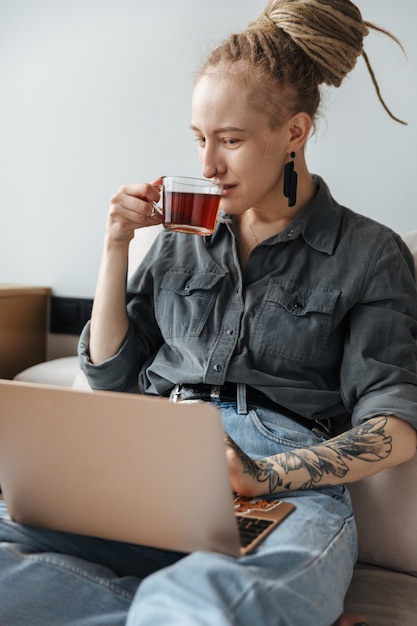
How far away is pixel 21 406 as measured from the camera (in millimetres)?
936

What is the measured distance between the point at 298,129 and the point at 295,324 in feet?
1.18

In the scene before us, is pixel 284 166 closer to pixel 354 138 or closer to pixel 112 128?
pixel 354 138

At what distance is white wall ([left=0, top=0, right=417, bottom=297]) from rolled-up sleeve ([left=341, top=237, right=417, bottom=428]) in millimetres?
554

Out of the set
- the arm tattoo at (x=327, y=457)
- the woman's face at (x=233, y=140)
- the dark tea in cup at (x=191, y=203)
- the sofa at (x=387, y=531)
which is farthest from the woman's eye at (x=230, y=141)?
the sofa at (x=387, y=531)

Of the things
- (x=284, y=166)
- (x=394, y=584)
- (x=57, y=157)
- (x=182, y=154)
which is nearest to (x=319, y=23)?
(x=284, y=166)

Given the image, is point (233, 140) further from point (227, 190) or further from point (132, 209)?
point (132, 209)

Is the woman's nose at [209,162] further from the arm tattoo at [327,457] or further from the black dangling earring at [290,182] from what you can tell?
the arm tattoo at [327,457]

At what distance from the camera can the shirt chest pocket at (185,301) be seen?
4.75 ft

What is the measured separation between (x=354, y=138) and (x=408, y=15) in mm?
302

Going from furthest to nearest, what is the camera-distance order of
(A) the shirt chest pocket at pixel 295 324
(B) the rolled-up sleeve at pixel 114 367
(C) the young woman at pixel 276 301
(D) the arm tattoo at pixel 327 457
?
(B) the rolled-up sleeve at pixel 114 367, (A) the shirt chest pocket at pixel 295 324, (C) the young woman at pixel 276 301, (D) the arm tattoo at pixel 327 457

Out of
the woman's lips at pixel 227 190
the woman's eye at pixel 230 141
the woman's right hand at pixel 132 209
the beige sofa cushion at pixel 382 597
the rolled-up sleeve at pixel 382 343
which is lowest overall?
the beige sofa cushion at pixel 382 597

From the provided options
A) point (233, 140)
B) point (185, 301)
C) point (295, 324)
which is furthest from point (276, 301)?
point (233, 140)

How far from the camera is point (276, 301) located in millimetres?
1397

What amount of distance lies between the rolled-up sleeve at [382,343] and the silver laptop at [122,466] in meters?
0.37
